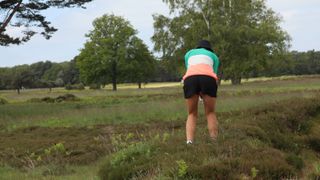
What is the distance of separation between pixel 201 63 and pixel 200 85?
1.37ft

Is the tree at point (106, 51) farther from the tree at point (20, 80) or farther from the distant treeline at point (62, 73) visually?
the tree at point (20, 80)

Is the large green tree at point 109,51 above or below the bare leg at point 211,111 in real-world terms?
above

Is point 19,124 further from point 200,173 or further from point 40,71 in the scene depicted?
point 40,71

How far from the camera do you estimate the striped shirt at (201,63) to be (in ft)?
30.1

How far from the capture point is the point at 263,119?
44.4 feet

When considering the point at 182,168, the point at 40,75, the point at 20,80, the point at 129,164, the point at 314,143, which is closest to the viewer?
the point at 182,168

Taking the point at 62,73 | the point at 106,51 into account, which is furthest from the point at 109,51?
the point at 62,73

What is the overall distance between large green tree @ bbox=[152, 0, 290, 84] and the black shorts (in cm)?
4777

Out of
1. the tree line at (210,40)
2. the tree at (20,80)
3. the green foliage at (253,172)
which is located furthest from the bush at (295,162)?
the tree at (20,80)

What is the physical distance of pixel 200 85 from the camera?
914 cm

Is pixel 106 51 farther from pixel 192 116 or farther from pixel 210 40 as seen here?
pixel 192 116

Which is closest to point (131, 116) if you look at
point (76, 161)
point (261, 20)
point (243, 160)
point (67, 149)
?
point (67, 149)

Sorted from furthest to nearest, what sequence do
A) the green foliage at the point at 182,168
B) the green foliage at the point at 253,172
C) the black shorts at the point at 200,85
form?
the black shorts at the point at 200,85
the green foliage at the point at 253,172
the green foliage at the point at 182,168

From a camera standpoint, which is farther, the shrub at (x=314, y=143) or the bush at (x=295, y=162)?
the shrub at (x=314, y=143)
